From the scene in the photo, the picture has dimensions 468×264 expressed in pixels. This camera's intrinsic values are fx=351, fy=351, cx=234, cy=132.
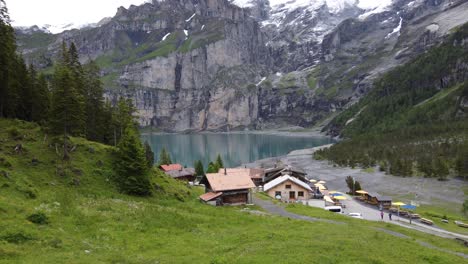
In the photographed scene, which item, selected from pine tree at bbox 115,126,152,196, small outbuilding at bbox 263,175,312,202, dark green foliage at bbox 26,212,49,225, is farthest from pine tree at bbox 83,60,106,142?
dark green foliage at bbox 26,212,49,225

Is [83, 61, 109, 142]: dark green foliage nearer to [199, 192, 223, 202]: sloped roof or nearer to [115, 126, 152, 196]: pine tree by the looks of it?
[115, 126, 152, 196]: pine tree

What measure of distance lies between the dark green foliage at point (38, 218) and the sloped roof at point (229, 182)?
27.4 meters

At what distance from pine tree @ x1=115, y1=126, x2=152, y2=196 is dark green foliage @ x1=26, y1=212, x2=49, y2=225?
46.7ft

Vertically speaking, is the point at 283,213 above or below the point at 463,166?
below

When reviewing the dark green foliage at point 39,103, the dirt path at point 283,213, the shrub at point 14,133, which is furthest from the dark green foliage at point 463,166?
the shrub at point 14,133

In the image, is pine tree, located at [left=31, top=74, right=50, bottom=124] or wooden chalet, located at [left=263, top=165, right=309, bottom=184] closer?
pine tree, located at [left=31, top=74, right=50, bottom=124]

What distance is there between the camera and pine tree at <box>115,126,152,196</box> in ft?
123

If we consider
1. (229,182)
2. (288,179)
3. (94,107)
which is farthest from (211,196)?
(94,107)

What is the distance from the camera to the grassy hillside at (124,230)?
19094 millimetres

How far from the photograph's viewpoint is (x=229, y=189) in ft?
160

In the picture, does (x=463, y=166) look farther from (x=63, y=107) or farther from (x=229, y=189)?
(x=63, y=107)

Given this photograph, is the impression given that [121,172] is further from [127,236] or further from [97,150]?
[127,236]

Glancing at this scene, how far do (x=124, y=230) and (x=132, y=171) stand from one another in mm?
15007

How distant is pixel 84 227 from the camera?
23547mm
